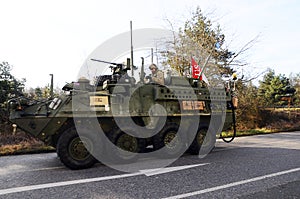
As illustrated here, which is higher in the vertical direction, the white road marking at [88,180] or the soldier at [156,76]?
the soldier at [156,76]

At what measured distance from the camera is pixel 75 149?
19.4ft

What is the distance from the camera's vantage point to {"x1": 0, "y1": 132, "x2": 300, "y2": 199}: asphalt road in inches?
167

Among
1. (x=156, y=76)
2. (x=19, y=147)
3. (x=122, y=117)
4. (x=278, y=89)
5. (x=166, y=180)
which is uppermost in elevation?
(x=278, y=89)

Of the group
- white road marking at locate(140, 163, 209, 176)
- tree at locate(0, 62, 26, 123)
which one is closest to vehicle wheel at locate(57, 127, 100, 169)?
white road marking at locate(140, 163, 209, 176)

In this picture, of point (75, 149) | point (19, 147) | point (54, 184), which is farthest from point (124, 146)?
point (19, 147)

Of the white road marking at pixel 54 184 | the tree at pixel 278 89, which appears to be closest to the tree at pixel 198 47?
the white road marking at pixel 54 184

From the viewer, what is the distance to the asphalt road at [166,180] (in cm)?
423

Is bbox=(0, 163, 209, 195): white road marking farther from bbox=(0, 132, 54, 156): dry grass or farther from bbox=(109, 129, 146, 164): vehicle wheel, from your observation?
bbox=(0, 132, 54, 156): dry grass

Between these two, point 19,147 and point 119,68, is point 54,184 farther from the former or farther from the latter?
point 19,147

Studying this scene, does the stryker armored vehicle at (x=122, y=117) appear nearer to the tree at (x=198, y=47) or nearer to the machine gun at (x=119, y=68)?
the machine gun at (x=119, y=68)

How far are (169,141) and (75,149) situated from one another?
8.33 feet

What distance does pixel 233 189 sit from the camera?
4.43 m

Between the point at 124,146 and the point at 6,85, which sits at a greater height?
the point at 6,85

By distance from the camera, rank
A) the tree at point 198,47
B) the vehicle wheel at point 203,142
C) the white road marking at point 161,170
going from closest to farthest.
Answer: the white road marking at point 161,170 → the vehicle wheel at point 203,142 → the tree at point 198,47
